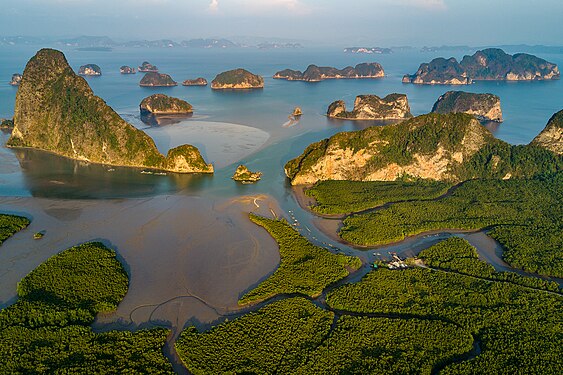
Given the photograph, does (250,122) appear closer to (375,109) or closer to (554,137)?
(375,109)

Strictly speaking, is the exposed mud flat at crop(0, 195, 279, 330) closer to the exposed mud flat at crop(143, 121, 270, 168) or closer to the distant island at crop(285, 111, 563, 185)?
the distant island at crop(285, 111, 563, 185)

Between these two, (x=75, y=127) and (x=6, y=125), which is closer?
(x=75, y=127)

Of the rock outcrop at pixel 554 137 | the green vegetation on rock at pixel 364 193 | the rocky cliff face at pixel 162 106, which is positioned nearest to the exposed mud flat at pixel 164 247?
the green vegetation on rock at pixel 364 193

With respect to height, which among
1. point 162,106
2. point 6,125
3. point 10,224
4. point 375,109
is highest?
point 375,109

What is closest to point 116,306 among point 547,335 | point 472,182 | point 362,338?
point 362,338

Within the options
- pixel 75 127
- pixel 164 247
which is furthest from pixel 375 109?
pixel 164 247

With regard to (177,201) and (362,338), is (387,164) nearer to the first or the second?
(177,201)

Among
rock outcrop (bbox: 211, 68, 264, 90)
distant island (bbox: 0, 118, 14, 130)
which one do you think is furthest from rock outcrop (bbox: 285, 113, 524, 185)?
rock outcrop (bbox: 211, 68, 264, 90)
